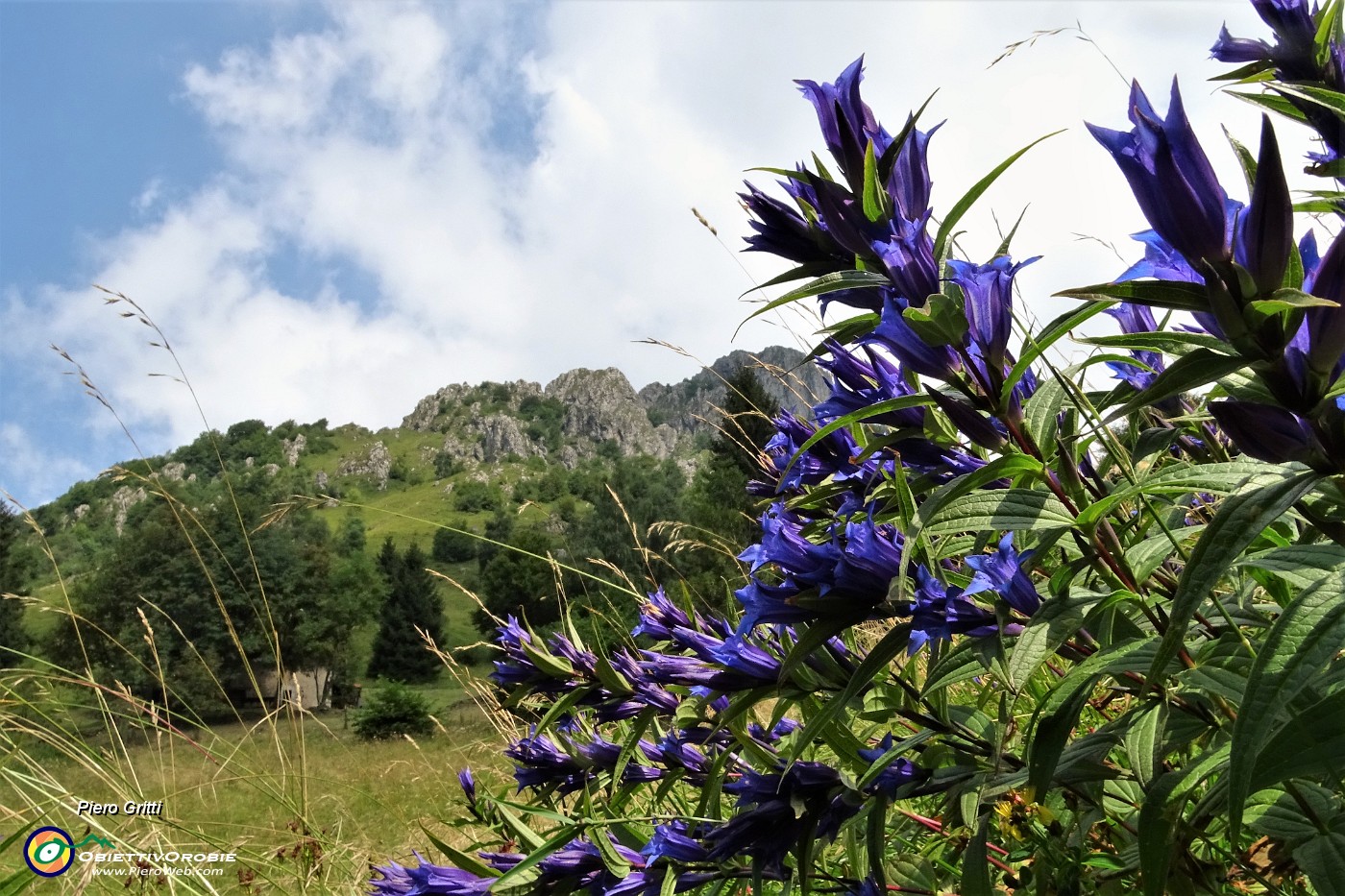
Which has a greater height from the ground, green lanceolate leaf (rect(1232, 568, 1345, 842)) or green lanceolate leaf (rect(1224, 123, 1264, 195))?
green lanceolate leaf (rect(1224, 123, 1264, 195))

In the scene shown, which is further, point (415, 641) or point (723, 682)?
point (415, 641)

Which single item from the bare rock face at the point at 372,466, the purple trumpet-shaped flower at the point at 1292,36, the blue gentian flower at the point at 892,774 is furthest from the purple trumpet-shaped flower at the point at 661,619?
the bare rock face at the point at 372,466

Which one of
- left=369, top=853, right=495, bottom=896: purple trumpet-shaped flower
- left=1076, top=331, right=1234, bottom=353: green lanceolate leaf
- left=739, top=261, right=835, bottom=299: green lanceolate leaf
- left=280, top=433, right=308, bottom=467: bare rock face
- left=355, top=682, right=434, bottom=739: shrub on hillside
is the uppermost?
left=280, top=433, right=308, bottom=467: bare rock face

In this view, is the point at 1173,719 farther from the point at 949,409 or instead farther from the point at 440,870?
the point at 440,870

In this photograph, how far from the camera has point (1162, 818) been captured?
36.5 inches

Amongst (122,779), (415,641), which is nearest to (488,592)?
(415,641)

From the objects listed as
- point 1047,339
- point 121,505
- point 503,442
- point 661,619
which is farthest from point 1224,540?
point 503,442

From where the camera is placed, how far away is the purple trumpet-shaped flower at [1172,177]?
61cm

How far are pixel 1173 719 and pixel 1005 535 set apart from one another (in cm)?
38

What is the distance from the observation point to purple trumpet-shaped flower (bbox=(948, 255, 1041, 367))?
3.10 feet

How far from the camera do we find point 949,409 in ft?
3.23

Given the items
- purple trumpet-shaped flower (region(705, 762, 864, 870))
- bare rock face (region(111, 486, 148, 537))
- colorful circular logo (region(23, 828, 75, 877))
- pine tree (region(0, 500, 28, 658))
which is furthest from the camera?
bare rock face (region(111, 486, 148, 537))

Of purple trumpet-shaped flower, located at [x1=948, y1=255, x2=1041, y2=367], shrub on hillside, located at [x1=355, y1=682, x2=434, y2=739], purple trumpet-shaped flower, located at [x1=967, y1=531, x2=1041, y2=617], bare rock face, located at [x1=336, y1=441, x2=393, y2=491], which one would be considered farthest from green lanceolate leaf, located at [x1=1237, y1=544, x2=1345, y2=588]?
bare rock face, located at [x1=336, y1=441, x2=393, y2=491]

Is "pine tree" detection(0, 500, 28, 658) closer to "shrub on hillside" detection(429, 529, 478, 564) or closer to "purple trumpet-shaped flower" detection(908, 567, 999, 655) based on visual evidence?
"purple trumpet-shaped flower" detection(908, 567, 999, 655)
